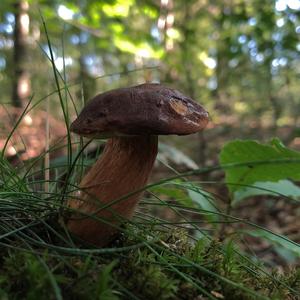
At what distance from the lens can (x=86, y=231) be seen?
1.21 metres

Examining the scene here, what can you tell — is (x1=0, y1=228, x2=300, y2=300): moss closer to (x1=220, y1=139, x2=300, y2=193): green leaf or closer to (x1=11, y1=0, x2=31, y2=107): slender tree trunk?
(x1=220, y1=139, x2=300, y2=193): green leaf

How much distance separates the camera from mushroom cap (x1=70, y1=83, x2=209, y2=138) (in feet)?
3.44

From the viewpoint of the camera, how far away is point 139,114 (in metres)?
1.05

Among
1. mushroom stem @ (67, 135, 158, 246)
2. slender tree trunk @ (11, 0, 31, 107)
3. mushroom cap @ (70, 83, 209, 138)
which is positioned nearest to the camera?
mushroom cap @ (70, 83, 209, 138)

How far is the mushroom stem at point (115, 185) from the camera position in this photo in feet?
3.97

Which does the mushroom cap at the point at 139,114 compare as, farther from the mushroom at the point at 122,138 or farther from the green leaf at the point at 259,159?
the green leaf at the point at 259,159

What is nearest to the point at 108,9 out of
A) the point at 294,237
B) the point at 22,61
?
the point at 22,61

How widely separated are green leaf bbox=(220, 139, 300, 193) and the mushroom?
51 centimetres

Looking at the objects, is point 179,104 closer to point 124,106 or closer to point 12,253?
point 124,106

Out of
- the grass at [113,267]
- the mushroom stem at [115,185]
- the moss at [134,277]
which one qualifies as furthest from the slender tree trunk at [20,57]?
the moss at [134,277]

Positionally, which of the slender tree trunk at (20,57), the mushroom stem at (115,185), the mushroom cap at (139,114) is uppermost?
the slender tree trunk at (20,57)

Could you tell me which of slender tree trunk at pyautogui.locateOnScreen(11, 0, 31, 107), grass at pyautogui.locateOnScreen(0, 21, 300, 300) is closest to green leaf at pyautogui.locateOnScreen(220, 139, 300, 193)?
grass at pyautogui.locateOnScreen(0, 21, 300, 300)

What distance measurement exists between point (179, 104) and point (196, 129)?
99 millimetres

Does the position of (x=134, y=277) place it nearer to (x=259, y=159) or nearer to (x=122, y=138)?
(x=122, y=138)
